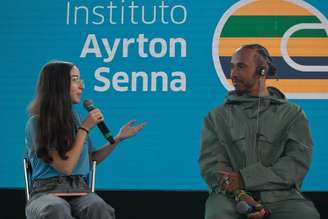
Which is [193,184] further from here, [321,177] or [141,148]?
[321,177]

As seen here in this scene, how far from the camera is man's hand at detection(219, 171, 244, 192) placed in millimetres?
2686

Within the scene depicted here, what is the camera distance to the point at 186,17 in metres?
3.83

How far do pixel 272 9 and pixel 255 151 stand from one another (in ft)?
4.34

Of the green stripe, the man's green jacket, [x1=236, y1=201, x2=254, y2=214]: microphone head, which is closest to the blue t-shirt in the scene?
the man's green jacket

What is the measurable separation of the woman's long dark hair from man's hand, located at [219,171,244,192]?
68cm

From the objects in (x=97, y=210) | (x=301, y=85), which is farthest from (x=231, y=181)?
(x=301, y=85)

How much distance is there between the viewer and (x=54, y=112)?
9.15ft

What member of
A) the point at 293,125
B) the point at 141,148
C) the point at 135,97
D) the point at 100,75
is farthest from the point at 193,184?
the point at 293,125

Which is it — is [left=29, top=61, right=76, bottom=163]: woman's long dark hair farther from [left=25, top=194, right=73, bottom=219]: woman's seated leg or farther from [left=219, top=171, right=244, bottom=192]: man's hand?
[left=219, top=171, right=244, bottom=192]: man's hand

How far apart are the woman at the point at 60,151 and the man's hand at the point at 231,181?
1.65 ft

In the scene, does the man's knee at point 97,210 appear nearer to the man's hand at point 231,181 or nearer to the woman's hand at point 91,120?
the woman's hand at point 91,120

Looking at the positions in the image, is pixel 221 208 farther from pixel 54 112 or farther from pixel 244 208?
pixel 54 112

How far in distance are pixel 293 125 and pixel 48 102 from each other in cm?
110

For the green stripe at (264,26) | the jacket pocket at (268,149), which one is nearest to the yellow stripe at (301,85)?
the green stripe at (264,26)
